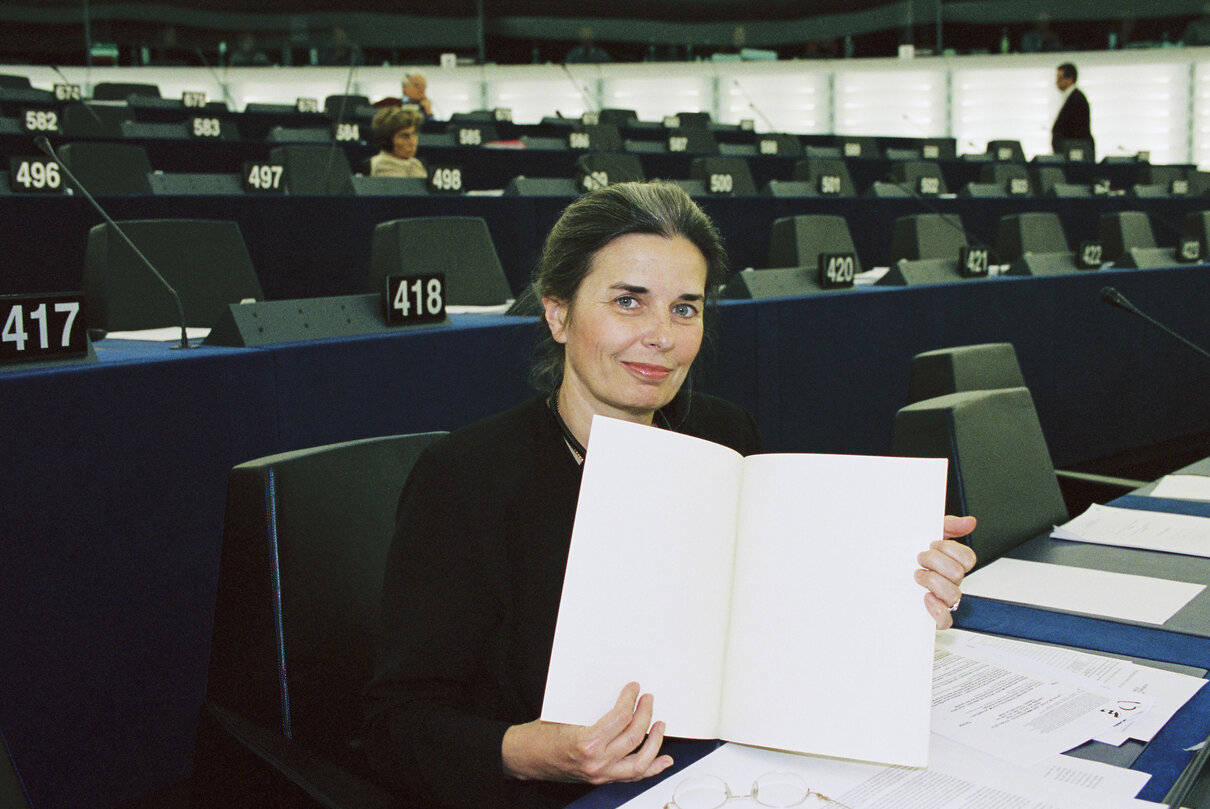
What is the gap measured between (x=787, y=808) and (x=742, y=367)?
1.87 metres

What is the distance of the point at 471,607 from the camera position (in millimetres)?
933

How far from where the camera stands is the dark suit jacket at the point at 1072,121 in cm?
930

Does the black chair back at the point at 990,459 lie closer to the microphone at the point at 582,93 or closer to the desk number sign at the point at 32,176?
the desk number sign at the point at 32,176

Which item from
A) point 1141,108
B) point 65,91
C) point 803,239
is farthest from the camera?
point 1141,108

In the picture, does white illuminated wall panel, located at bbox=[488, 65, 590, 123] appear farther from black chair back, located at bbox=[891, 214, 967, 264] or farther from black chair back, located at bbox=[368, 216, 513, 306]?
black chair back, located at bbox=[368, 216, 513, 306]

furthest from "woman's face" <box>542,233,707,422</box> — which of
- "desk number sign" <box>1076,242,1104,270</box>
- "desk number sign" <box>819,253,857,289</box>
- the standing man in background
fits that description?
the standing man in background

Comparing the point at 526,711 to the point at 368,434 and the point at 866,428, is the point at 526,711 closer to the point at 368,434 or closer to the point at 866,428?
the point at 368,434

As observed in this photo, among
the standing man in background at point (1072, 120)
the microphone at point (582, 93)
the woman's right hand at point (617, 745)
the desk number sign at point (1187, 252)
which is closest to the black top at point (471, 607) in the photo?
the woman's right hand at point (617, 745)

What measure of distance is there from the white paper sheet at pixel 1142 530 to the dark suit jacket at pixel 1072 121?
8827mm

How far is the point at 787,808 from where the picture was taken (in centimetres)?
69

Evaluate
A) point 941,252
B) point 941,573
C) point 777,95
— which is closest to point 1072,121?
point 777,95

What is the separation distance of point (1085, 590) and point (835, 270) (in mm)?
1806

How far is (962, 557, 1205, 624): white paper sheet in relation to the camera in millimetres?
1109

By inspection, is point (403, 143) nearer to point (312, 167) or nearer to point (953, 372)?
point (312, 167)
